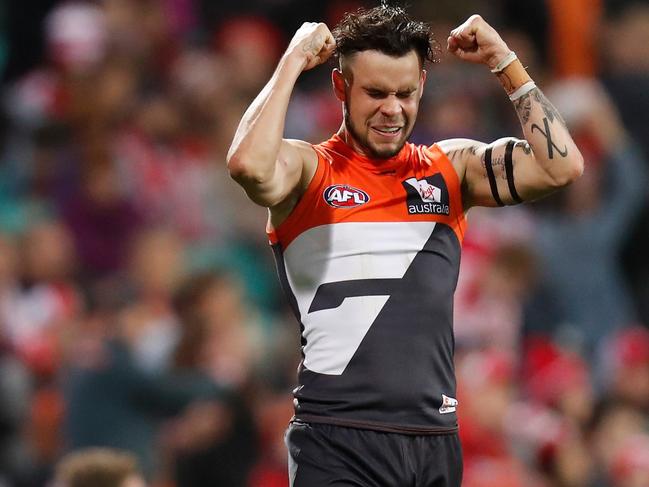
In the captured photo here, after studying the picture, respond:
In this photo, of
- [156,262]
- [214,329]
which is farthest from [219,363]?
[156,262]

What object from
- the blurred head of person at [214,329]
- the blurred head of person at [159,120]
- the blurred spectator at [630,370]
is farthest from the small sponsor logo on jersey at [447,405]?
the blurred head of person at [159,120]

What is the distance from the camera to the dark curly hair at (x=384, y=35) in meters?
4.52

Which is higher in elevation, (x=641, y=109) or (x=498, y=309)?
(x=641, y=109)

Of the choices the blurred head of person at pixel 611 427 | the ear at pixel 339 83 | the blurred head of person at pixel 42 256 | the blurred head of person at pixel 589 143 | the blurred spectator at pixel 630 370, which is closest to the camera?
the ear at pixel 339 83

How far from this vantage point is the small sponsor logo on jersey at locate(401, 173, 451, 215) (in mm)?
→ 4605

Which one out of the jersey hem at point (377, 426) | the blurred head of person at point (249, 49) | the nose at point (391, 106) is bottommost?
the jersey hem at point (377, 426)

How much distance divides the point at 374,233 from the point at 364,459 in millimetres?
709

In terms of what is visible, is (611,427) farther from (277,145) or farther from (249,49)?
(249,49)

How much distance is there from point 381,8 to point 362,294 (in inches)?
38.6

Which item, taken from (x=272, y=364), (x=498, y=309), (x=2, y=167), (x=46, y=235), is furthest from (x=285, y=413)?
(x=2, y=167)

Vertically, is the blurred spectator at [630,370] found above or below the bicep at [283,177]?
below

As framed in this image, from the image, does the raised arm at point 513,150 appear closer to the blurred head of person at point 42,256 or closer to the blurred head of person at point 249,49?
the blurred head of person at point 42,256

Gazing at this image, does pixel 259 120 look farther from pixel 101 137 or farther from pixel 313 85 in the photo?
pixel 313 85

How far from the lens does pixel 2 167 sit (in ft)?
34.8
